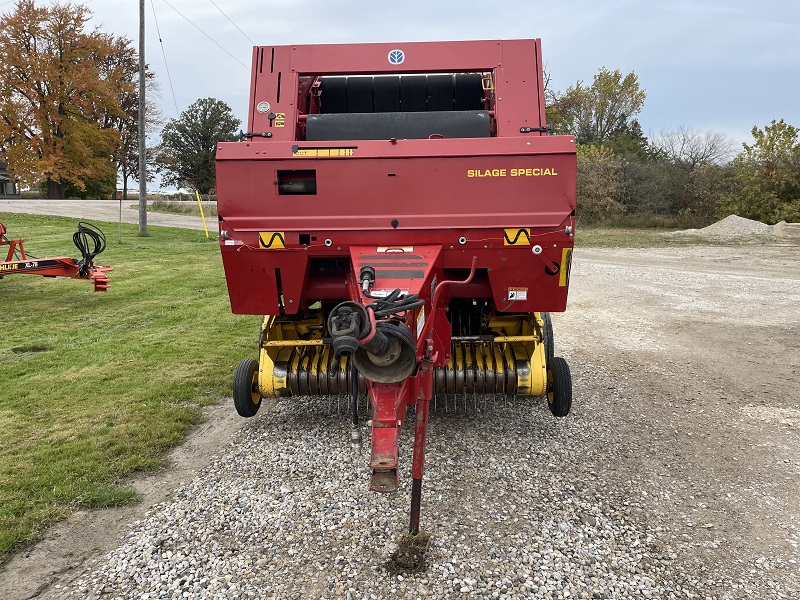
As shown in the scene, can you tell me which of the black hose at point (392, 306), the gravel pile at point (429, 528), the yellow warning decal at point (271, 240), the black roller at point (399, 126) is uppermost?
A: the black roller at point (399, 126)

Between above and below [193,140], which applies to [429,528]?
below

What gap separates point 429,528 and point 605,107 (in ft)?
151

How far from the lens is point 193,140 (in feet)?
166

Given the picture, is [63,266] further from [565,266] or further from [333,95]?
[565,266]

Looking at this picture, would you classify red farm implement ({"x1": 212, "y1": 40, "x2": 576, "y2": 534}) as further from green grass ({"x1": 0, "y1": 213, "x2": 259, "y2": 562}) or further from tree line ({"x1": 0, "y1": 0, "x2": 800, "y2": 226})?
tree line ({"x1": 0, "y1": 0, "x2": 800, "y2": 226})

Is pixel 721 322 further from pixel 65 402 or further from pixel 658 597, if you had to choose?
pixel 65 402

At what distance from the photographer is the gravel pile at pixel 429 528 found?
9.61 ft

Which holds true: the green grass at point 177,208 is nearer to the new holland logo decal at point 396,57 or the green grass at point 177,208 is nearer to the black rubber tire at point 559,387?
the new holland logo decal at point 396,57

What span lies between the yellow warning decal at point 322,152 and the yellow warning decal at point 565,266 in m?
1.52

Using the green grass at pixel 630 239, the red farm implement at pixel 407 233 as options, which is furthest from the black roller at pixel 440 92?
the green grass at pixel 630 239

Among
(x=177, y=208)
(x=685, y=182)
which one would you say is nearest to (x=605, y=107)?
(x=685, y=182)

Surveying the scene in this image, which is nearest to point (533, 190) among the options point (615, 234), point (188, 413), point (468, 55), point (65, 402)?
point (468, 55)

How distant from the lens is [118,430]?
4777 millimetres

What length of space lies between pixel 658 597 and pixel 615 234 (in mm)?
26907
